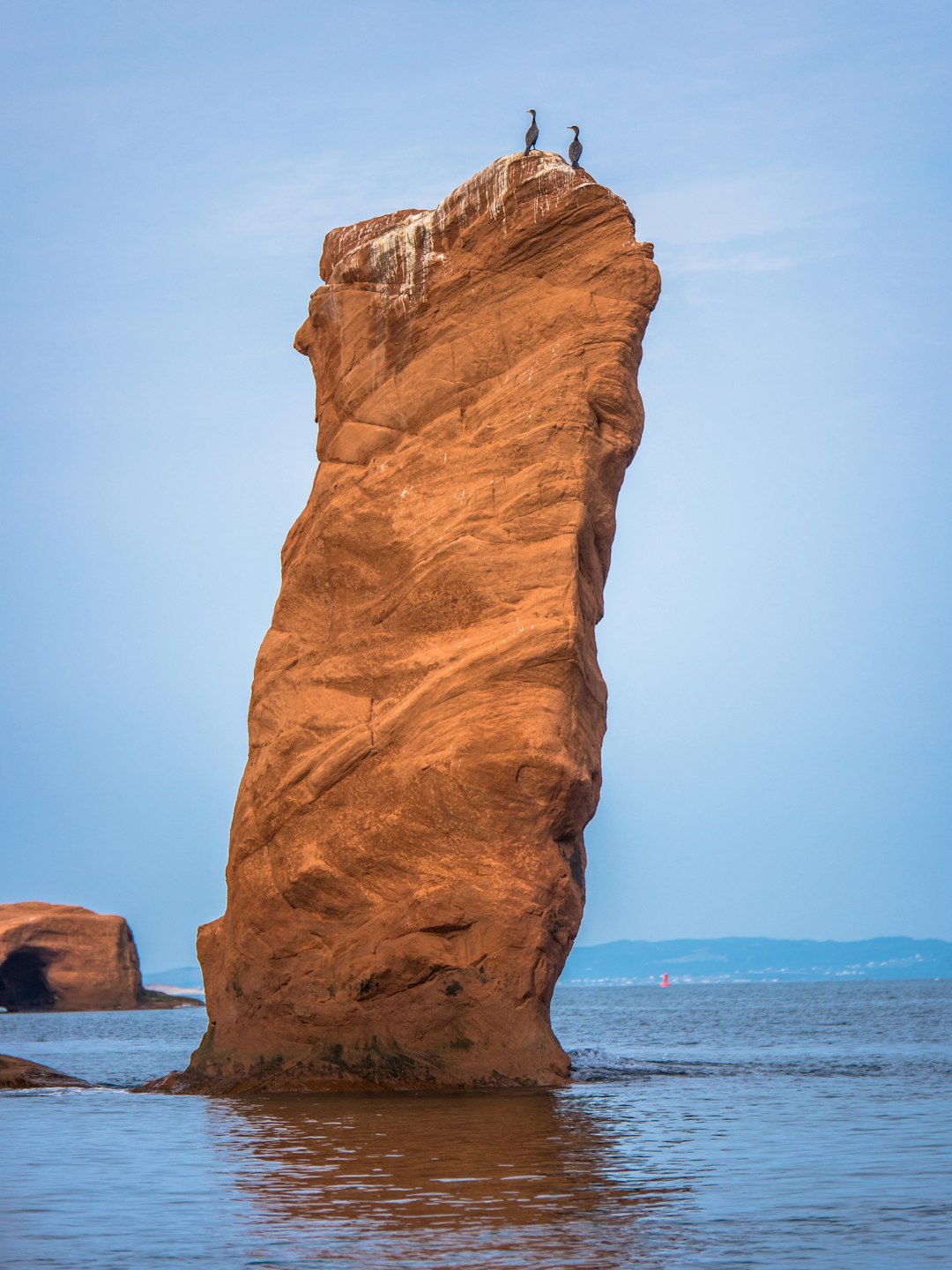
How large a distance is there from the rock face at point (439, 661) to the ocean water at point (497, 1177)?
128 centimetres

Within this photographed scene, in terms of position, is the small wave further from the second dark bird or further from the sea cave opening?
the sea cave opening

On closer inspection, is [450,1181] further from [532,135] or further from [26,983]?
[26,983]

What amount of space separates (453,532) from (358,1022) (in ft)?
20.7

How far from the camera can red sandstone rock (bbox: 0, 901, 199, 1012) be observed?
62438 mm

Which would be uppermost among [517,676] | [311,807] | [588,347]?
[588,347]

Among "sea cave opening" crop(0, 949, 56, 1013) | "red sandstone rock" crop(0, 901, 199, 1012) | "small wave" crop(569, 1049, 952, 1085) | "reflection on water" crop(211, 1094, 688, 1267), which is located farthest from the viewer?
"sea cave opening" crop(0, 949, 56, 1013)

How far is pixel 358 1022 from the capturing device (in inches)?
728

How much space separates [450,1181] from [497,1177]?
36 centimetres

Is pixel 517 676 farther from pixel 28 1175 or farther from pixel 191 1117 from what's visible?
pixel 28 1175

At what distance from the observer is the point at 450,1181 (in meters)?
11.3

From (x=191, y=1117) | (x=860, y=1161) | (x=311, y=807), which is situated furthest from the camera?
(x=311, y=807)

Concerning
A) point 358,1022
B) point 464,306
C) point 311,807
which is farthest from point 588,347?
point 358,1022

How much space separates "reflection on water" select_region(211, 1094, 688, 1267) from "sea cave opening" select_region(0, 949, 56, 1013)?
50.4 metres

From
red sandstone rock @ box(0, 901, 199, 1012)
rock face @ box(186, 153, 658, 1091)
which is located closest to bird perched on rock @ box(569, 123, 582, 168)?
rock face @ box(186, 153, 658, 1091)
